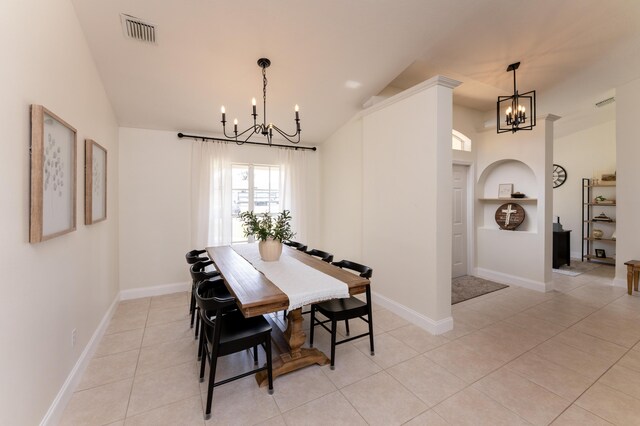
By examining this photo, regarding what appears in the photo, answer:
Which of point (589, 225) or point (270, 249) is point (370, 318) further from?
point (589, 225)

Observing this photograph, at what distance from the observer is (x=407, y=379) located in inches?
82.7

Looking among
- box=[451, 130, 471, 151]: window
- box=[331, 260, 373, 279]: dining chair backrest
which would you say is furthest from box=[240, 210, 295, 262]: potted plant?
box=[451, 130, 471, 151]: window

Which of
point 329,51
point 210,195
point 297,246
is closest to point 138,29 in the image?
point 329,51

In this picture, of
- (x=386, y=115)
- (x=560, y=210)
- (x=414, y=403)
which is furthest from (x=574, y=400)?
(x=560, y=210)

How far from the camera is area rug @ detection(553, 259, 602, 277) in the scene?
5.10 meters

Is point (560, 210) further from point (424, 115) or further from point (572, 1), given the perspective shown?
point (424, 115)

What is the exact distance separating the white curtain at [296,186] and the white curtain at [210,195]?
922 millimetres

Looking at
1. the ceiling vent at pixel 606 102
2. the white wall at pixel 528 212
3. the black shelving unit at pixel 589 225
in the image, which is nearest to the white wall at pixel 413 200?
the white wall at pixel 528 212

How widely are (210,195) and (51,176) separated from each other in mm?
2470

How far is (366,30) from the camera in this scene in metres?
2.55

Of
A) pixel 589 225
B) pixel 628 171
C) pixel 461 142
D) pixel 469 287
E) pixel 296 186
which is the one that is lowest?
pixel 469 287

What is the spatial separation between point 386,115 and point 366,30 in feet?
3.39

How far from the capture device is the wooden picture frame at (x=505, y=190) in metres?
4.64

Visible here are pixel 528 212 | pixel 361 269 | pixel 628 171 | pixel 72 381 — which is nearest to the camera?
pixel 72 381
